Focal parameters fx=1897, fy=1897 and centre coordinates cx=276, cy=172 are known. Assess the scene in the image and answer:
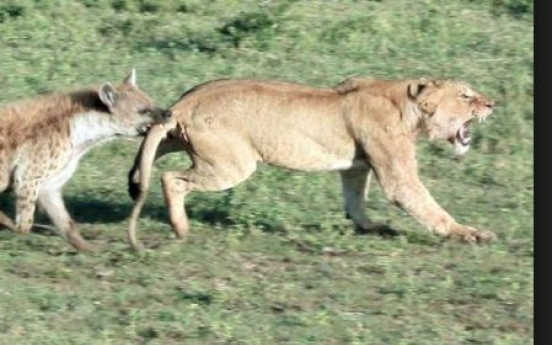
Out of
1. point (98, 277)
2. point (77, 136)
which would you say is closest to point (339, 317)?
point (98, 277)

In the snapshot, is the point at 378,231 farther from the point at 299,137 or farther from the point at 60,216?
the point at 60,216

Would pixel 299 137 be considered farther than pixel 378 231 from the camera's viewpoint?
No

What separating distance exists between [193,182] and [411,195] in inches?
41.2

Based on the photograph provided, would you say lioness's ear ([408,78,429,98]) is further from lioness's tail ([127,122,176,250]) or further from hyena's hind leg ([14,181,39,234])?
hyena's hind leg ([14,181,39,234])

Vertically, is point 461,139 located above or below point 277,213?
above

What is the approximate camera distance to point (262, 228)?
30.5 ft

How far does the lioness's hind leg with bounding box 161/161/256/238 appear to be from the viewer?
9.02 metres

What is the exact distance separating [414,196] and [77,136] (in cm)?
164

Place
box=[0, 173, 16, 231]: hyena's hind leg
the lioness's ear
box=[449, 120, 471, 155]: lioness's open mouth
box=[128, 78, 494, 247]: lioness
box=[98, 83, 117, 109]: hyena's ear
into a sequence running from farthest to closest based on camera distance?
box=[449, 120, 471, 155]: lioness's open mouth
the lioness's ear
box=[98, 83, 117, 109]: hyena's ear
box=[128, 78, 494, 247]: lioness
box=[0, 173, 16, 231]: hyena's hind leg

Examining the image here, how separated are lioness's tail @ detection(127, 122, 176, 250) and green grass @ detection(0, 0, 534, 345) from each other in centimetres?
20

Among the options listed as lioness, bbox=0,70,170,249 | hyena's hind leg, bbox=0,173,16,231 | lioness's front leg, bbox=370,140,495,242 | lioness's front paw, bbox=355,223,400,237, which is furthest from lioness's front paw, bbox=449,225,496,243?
hyena's hind leg, bbox=0,173,16,231

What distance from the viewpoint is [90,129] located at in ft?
29.9

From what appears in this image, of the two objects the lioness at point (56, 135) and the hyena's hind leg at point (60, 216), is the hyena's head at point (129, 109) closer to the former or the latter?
the lioness at point (56, 135)

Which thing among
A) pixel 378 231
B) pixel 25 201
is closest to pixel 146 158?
pixel 25 201
